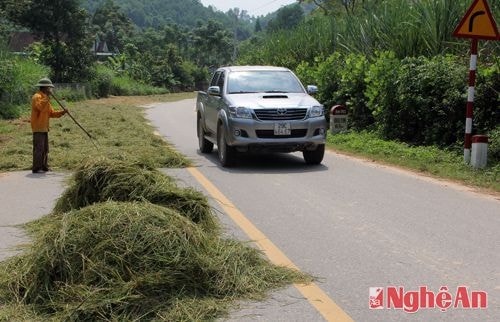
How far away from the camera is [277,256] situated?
5539mm

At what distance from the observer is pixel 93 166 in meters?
6.39

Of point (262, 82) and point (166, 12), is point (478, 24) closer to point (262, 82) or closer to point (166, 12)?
point (262, 82)

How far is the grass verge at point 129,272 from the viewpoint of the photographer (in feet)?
13.6

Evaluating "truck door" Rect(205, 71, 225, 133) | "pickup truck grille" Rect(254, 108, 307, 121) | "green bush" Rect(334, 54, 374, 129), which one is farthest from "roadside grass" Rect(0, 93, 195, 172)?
"green bush" Rect(334, 54, 374, 129)

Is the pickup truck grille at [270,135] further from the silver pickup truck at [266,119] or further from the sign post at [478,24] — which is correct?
the sign post at [478,24]

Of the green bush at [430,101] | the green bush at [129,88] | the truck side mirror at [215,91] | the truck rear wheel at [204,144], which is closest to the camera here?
the truck side mirror at [215,91]

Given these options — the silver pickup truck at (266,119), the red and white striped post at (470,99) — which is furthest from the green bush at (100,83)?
the red and white striped post at (470,99)

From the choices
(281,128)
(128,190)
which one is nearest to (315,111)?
(281,128)

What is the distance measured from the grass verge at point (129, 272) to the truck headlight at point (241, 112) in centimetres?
565

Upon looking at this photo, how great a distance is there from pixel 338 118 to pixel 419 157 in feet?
16.3

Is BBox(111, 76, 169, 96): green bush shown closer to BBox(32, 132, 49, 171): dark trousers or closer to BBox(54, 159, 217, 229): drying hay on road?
BBox(32, 132, 49, 171): dark trousers

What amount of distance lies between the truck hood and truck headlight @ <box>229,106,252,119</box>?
81 mm

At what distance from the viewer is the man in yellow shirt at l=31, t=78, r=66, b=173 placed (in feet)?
34.3

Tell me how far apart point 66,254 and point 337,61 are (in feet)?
52.2
